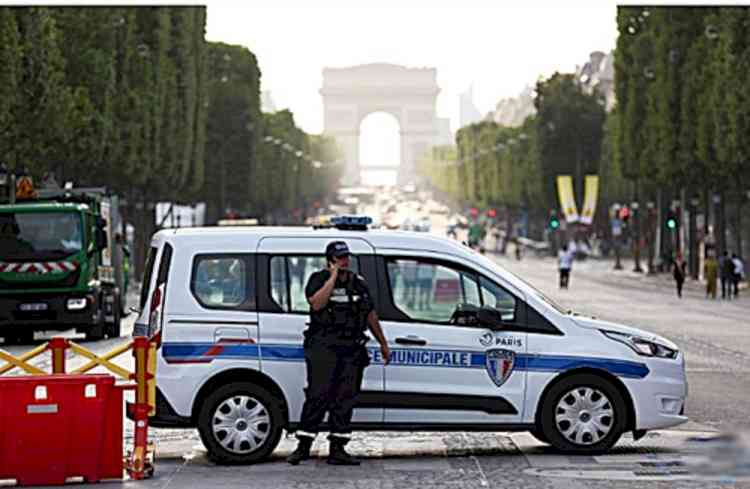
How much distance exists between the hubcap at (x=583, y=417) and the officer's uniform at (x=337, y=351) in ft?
5.49

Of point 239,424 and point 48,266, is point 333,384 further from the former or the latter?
point 48,266

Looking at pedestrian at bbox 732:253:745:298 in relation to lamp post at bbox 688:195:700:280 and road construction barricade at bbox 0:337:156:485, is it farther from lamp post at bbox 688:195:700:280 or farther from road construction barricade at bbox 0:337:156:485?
road construction barricade at bbox 0:337:156:485

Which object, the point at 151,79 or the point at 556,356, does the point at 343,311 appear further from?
the point at 151,79

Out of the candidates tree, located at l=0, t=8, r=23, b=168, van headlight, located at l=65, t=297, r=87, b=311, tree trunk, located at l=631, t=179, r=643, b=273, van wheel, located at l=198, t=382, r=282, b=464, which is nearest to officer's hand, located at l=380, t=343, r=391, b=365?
van wheel, located at l=198, t=382, r=282, b=464

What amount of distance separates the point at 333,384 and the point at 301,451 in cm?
58

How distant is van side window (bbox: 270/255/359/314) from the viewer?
14039 millimetres

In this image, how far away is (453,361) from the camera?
14.0m

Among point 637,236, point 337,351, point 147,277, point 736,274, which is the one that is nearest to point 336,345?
point 337,351

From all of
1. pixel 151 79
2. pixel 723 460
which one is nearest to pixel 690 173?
pixel 151 79

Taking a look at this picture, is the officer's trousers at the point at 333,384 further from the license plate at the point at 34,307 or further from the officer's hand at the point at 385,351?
the license plate at the point at 34,307

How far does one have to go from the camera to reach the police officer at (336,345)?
13352 mm

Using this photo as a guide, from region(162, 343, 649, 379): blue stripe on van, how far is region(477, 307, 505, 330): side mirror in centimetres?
24

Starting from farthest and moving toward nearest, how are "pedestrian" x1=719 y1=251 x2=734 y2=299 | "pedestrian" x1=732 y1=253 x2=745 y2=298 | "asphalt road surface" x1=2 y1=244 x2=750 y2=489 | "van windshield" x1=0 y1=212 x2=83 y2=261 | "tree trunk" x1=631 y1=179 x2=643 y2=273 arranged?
"tree trunk" x1=631 y1=179 x2=643 y2=273 < "pedestrian" x1=732 y1=253 x2=745 y2=298 < "pedestrian" x1=719 y1=251 x2=734 y2=299 < "van windshield" x1=0 y1=212 x2=83 y2=261 < "asphalt road surface" x1=2 y1=244 x2=750 y2=489

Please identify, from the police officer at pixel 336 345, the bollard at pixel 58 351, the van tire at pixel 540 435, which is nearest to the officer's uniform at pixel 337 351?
the police officer at pixel 336 345
